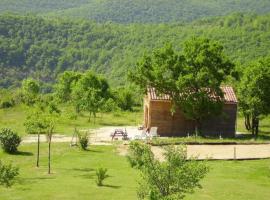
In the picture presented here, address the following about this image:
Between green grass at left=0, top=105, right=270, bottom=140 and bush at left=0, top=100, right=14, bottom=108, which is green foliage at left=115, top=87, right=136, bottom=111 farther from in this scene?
bush at left=0, top=100, right=14, bottom=108

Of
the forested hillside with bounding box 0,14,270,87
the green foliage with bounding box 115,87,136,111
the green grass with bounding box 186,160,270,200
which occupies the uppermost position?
the forested hillside with bounding box 0,14,270,87

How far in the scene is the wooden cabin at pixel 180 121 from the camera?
44219mm

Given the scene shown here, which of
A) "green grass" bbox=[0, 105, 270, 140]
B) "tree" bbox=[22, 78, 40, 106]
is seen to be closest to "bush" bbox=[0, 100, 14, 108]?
"tree" bbox=[22, 78, 40, 106]

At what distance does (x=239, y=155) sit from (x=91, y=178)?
38.0ft

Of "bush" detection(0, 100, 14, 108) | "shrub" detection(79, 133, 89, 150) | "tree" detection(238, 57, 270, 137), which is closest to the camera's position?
"shrub" detection(79, 133, 89, 150)

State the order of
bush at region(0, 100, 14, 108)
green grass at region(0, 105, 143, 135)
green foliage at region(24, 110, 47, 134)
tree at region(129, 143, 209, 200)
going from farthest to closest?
bush at region(0, 100, 14, 108), green grass at region(0, 105, 143, 135), green foliage at region(24, 110, 47, 134), tree at region(129, 143, 209, 200)

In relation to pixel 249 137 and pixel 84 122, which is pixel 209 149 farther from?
pixel 84 122

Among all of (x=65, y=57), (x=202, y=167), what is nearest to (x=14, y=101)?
(x=202, y=167)

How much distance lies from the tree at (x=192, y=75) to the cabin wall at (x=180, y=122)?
965mm

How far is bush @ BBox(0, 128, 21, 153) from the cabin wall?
13597 millimetres

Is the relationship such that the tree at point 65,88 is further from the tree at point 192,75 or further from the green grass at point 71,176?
the green grass at point 71,176

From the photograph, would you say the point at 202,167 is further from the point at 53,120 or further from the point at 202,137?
the point at 202,137

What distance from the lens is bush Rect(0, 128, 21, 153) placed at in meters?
33.4

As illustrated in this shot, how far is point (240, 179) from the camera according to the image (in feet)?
90.8
